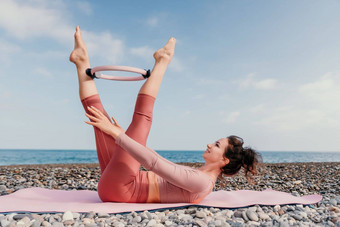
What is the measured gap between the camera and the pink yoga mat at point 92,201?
3.36m

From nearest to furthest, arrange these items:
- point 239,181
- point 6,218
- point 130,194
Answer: point 6,218 < point 130,194 < point 239,181

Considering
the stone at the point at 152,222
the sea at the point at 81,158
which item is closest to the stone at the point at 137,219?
the stone at the point at 152,222

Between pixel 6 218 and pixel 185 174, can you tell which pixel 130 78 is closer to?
pixel 185 174

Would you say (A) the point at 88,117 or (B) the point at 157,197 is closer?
(A) the point at 88,117

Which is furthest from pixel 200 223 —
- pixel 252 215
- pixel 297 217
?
pixel 297 217

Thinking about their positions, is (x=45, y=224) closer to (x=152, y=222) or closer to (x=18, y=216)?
(x=18, y=216)

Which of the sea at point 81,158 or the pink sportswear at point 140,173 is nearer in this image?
the pink sportswear at point 140,173

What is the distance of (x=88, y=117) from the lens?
10.8ft

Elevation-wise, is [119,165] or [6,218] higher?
[119,165]

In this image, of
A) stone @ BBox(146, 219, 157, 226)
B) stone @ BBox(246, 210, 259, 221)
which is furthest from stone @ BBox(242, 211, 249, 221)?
stone @ BBox(146, 219, 157, 226)

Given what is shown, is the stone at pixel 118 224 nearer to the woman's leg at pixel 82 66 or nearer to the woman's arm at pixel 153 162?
the woman's arm at pixel 153 162

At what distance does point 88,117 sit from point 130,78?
0.99m

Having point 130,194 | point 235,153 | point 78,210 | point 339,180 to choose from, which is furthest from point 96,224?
point 339,180

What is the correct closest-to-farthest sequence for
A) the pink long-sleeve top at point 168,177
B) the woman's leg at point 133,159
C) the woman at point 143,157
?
1. the pink long-sleeve top at point 168,177
2. the woman at point 143,157
3. the woman's leg at point 133,159
